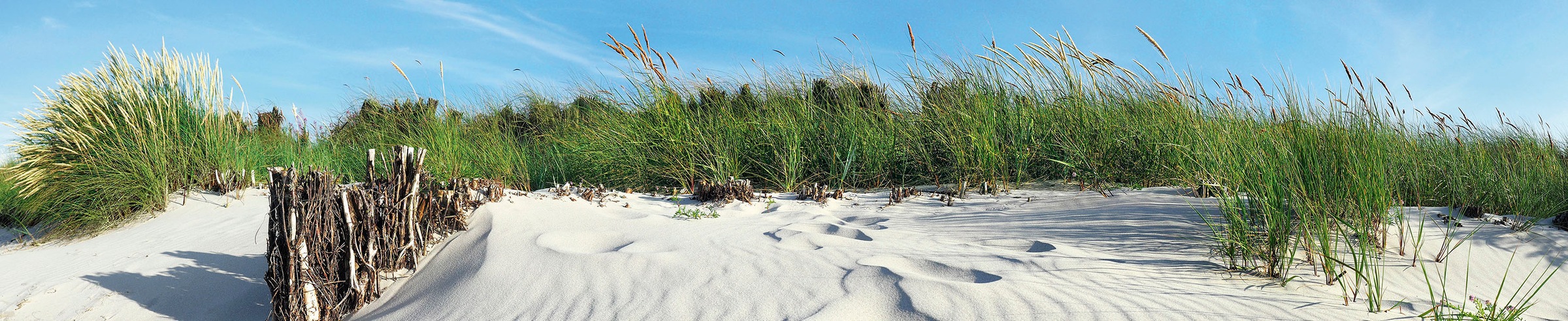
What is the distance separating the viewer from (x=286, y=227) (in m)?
2.95

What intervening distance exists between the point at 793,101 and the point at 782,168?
67 centimetres

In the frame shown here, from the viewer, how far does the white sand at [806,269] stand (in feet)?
7.82

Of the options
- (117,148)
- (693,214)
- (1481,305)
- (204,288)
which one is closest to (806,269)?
(693,214)

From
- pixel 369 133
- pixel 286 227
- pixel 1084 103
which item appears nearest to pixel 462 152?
pixel 369 133

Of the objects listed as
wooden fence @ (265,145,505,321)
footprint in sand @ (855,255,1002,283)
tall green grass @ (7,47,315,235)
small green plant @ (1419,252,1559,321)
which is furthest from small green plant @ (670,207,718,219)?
tall green grass @ (7,47,315,235)

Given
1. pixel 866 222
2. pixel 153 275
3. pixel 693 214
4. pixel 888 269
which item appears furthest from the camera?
pixel 693 214

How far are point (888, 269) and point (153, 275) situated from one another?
392cm

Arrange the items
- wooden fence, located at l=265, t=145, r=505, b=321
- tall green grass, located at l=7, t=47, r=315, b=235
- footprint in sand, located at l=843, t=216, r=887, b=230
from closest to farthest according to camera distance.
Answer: wooden fence, located at l=265, t=145, r=505, b=321 → footprint in sand, located at l=843, t=216, r=887, b=230 → tall green grass, located at l=7, t=47, r=315, b=235

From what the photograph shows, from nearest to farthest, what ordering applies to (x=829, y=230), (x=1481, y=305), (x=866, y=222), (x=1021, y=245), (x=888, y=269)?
(x=1481, y=305) → (x=888, y=269) → (x=1021, y=245) → (x=829, y=230) → (x=866, y=222)

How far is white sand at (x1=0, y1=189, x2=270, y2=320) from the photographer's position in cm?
354

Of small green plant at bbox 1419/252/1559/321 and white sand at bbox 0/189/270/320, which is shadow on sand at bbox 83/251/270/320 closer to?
white sand at bbox 0/189/270/320

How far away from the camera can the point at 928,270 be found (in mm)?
2768

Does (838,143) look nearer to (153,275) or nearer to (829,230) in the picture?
(829,230)

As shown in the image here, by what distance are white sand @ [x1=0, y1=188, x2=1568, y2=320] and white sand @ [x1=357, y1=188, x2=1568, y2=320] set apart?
0.01m
